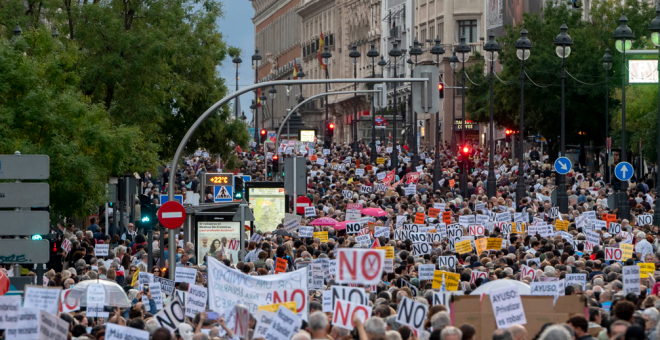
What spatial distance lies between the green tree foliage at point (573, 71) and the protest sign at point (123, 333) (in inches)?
1759

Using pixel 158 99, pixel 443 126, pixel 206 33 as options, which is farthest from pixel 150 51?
pixel 443 126

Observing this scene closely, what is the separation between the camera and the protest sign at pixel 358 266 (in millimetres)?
11305

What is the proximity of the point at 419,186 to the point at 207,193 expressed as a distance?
7.41m

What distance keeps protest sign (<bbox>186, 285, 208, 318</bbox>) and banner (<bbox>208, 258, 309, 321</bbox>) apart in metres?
0.96

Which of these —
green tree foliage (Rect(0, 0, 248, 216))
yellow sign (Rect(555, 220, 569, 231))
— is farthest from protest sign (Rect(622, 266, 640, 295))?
green tree foliage (Rect(0, 0, 248, 216))

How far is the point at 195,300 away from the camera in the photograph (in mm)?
13055

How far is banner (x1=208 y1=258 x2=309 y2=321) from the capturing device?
464 inches

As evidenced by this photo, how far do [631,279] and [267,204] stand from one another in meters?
18.8

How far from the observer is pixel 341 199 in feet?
112

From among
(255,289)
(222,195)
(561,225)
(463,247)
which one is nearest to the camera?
(255,289)

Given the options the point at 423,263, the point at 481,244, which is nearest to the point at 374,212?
the point at 481,244

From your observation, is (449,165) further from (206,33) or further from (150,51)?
(150,51)

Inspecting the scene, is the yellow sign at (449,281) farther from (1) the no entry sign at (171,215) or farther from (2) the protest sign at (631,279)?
(1) the no entry sign at (171,215)

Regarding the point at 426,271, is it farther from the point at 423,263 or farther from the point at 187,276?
the point at 187,276
